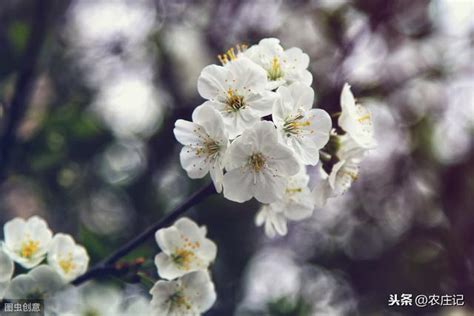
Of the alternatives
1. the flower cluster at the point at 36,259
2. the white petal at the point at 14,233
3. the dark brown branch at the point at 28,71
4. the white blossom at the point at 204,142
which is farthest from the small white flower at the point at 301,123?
the dark brown branch at the point at 28,71

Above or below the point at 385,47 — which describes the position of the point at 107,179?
below

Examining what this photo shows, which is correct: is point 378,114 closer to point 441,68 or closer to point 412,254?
point 441,68

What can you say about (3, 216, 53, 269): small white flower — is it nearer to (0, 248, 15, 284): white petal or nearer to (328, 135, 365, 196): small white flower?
(0, 248, 15, 284): white petal

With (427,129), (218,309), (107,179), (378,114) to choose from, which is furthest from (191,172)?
(427,129)

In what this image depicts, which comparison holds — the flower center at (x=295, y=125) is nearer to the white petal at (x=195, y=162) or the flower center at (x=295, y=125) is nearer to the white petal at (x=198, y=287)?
the white petal at (x=195, y=162)

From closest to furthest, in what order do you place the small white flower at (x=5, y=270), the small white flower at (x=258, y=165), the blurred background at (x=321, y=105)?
the small white flower at (x=258, y=165) → the small white flower at (x=5, y=270) → the blurred background at (x=321, y=105)

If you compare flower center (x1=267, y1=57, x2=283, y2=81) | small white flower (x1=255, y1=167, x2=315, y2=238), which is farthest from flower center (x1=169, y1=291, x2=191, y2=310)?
flower center (x1=267, y1=57, x2=283, y2=81)

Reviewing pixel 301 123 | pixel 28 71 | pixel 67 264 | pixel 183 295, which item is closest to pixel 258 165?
pixel 301 123

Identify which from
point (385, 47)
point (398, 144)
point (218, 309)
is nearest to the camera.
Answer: point (218, 309)
